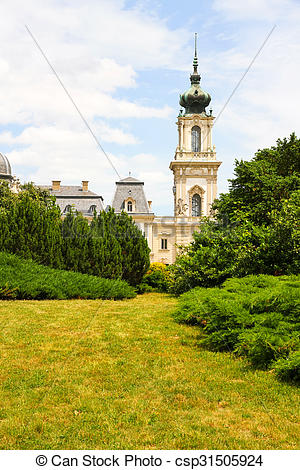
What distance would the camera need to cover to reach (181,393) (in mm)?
6059

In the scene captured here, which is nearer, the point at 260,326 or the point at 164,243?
Result: the point at 260,326

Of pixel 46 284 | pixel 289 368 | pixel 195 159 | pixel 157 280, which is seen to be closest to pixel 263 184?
pixel 157 280

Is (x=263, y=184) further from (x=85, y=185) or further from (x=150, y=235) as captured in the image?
(x=85, y=185)

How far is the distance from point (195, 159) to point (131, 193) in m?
11.0

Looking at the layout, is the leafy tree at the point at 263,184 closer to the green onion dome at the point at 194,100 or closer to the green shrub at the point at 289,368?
the green shrub at the point at 289,368

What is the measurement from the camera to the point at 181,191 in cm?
5700

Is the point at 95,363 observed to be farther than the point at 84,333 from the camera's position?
No

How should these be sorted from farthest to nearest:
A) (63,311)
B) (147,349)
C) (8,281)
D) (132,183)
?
(132,183) → (8,281) → (63,311) → (147,349)

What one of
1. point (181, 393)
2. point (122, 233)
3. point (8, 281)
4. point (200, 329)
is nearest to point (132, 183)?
point (122, 233)

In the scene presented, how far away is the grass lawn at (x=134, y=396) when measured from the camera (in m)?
4.63

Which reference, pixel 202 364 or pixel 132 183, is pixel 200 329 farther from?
pixel 132 183

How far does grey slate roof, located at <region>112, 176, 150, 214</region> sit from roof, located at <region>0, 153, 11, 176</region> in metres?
15.1

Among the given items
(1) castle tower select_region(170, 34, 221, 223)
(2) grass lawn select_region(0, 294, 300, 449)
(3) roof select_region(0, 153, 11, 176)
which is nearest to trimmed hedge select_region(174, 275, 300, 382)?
(2) grass lawn select_region(0, 294, 300, 449)

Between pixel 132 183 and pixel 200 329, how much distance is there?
1737 inches
